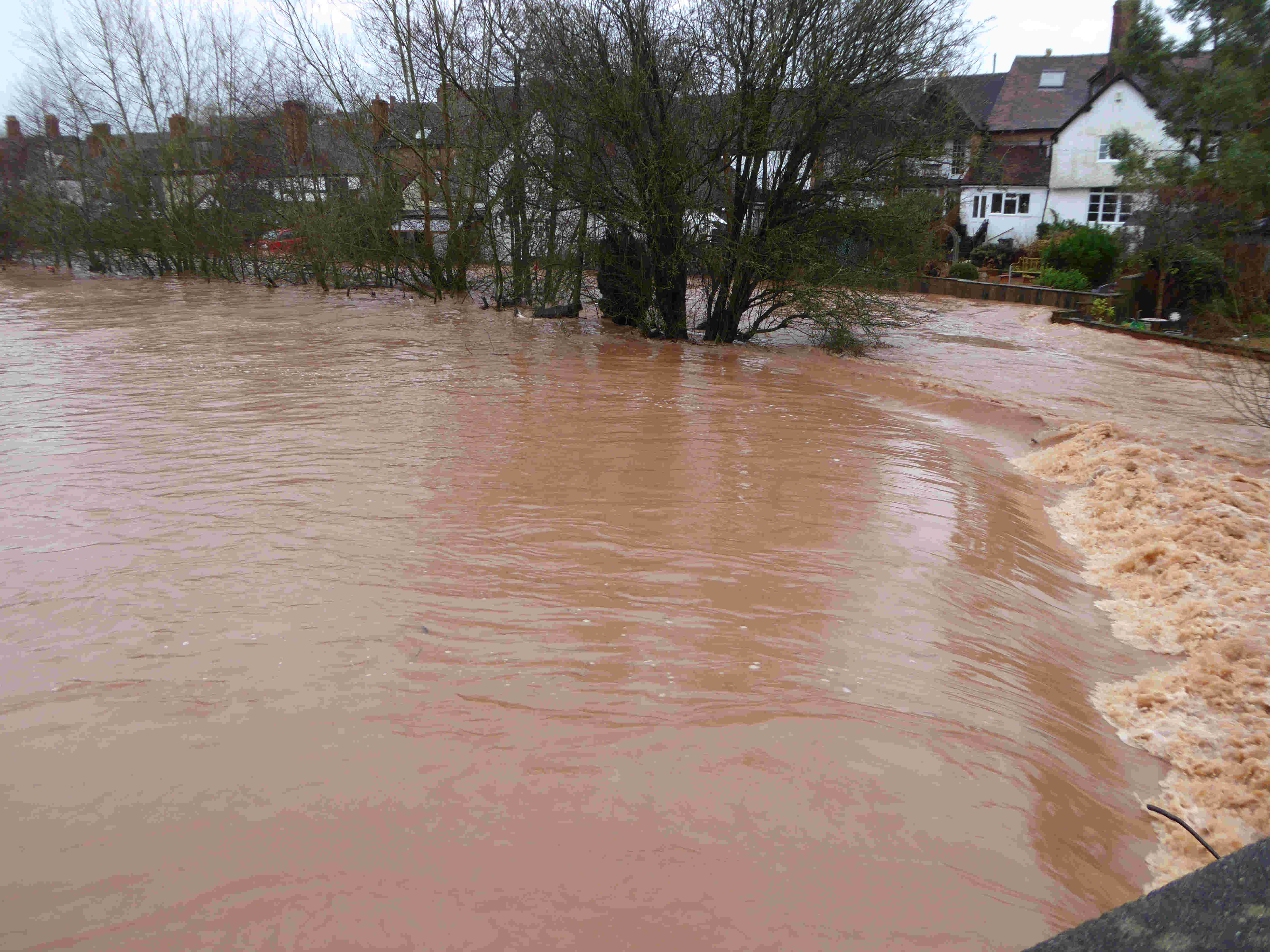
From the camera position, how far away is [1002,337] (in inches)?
891

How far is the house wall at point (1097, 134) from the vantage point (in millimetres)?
36062

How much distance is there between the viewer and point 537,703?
13.9 feet

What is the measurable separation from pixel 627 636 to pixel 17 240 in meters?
44.7

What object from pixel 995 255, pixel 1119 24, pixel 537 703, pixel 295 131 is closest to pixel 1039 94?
pixel 1119 24

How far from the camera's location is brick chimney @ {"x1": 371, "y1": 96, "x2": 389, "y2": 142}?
74.8 ft

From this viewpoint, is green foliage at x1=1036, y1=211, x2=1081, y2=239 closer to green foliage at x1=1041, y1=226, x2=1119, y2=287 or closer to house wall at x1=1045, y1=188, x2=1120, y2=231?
house wall at x1=1045, y1=188, x2=1120, y2=231

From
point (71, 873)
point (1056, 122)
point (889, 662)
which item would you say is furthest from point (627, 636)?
point (1056, 122)

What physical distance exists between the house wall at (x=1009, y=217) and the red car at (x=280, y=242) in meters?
26.3

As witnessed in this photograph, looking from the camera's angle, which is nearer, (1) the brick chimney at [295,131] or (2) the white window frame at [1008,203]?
(1) the brick chimney at [295,131]

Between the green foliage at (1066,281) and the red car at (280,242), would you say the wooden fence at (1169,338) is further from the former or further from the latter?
the red car at (280,242)

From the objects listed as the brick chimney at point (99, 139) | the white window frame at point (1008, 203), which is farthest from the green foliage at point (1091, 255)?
the brick chimney at point (99, 139)

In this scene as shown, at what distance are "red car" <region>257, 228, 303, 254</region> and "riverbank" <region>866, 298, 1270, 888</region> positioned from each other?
20178 mm

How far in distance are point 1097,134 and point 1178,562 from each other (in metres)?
36.5

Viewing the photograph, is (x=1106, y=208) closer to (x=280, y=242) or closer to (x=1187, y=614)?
(x=280, y=242)
